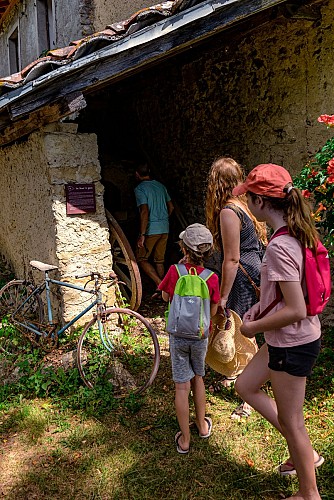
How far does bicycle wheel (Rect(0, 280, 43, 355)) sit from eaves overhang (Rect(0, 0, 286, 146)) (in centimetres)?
192

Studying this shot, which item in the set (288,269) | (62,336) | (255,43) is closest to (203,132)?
(255,43)

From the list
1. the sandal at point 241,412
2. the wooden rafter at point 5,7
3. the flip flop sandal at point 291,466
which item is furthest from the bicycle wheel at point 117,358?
the wooden rafter at point 5,7

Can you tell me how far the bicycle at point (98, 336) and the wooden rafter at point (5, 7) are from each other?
7574mm

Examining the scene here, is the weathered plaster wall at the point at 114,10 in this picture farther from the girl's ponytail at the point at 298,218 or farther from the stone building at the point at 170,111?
the girl's ponytail at the point at 298,218

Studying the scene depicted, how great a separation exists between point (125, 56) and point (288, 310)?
8.15ft

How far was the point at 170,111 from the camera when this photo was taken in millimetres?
6863

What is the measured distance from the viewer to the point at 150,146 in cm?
743

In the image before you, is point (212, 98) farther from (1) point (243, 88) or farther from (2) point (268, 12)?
(2) point (268, 12)

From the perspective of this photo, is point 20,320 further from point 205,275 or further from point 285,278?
point 285,278

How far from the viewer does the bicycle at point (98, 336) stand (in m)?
3.84

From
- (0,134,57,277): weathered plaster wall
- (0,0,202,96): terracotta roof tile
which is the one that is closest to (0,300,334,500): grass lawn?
(0,134,57,277): weathered plaster wall

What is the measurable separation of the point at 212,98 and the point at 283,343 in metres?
4.40

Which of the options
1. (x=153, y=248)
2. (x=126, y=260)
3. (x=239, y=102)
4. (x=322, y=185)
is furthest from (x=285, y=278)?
(x=153, y=248)

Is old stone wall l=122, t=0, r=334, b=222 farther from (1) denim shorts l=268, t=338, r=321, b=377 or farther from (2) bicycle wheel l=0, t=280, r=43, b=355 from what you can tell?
(1) denim shorts l=268, t=338, r=321, b=377
